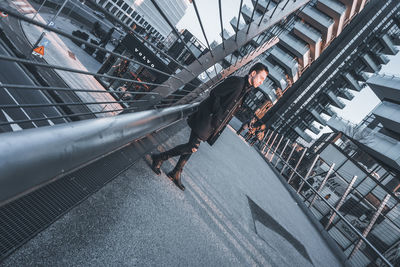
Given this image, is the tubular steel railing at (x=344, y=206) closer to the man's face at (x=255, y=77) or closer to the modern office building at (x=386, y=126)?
the man's face at (x=255, y=77)

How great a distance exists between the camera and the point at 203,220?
7.59ft

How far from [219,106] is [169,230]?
1551 mm

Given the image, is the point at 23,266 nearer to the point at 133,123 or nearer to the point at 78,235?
the point at 78,235

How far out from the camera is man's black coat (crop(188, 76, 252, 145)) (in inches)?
103

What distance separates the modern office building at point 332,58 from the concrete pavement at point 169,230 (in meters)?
25.2

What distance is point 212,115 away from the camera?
105 inches

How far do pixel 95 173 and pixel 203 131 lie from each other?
4.25 feet

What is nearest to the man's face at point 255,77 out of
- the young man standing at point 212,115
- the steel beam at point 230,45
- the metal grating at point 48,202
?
the young man standing at point 212,115

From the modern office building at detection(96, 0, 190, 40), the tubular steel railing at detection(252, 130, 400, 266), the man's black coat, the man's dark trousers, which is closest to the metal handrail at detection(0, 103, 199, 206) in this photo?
the man's dark trousers

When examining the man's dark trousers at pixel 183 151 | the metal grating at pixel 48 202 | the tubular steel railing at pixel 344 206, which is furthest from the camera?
the tubular steel railing at pixel 344 206

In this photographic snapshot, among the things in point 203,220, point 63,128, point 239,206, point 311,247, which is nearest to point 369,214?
point 311,247

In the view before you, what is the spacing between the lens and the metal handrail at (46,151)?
0.65 meters

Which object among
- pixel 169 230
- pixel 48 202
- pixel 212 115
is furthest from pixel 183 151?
pixel 48 202

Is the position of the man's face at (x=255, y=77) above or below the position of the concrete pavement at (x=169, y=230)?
above
